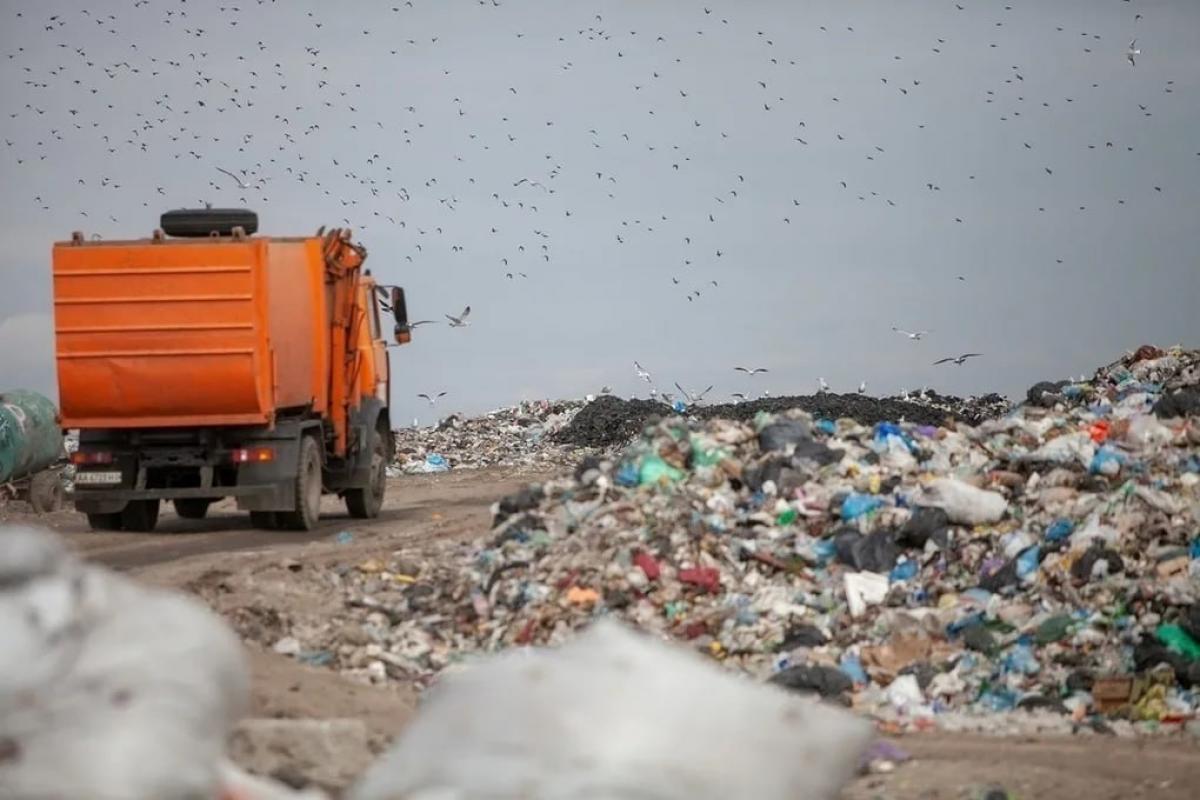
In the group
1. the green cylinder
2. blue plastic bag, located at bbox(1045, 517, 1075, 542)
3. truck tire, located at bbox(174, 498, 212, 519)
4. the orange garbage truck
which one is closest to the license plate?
the orange garbage truck

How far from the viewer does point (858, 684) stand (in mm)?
9664

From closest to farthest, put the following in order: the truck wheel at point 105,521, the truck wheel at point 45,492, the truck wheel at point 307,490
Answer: the truck wheel at point 307,490, the truck wheel at point 105,521, the truck wheel at point 45,492

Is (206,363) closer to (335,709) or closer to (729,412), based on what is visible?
(335,709)

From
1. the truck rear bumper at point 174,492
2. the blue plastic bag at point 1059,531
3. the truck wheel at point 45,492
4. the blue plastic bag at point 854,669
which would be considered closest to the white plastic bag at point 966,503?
the blue plastic bag at point 1059,531

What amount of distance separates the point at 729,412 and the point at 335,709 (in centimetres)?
2317

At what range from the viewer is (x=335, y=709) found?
767 cm

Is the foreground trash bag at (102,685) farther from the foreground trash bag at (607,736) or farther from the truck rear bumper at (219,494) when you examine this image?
the truck rear bumper at (219,494)

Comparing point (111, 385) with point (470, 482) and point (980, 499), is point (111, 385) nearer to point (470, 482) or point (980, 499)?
point (980, 499)

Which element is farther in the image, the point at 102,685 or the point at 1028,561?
the point at 1028,561

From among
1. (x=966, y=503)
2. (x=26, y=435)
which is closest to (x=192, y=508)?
(x=26, y=435)

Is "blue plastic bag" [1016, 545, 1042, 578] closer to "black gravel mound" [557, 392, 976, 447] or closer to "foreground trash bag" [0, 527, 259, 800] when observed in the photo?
"foreground trash bag" [0, 527, 259, 800]

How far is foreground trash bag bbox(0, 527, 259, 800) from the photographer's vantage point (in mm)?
4031

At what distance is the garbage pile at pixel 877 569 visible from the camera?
9.52 meters

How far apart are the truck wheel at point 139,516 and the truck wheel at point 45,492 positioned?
4481mm
